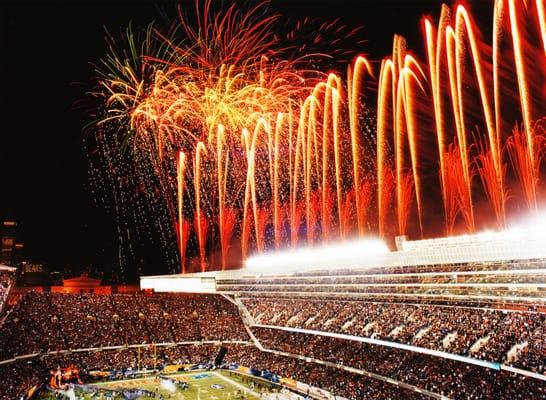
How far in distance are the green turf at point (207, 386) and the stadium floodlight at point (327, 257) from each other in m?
15.0

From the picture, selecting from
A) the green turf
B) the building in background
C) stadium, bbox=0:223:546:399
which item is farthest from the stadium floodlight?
the building in background

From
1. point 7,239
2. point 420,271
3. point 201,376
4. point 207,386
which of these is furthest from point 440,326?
point 7,239

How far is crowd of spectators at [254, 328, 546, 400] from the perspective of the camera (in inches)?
1228

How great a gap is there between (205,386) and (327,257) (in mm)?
20681

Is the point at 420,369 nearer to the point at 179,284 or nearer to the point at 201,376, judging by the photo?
the point at 201,376

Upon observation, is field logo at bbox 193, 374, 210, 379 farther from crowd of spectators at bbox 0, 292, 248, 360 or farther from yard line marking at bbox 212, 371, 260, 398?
crowd of spectators at bbox 0, 292, 248, 360

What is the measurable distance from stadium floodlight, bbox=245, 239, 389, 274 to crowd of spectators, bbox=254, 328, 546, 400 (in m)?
8.36

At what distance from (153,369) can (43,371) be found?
477 inches

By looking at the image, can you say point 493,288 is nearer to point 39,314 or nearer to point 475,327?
point 475,327

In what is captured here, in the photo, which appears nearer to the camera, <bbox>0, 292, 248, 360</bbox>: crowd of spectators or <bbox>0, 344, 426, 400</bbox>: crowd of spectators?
<bbox>0, 344, 426, 400</bbox>: crowd of spectators

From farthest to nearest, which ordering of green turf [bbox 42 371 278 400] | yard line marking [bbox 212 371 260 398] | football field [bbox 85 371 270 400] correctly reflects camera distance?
yard line marking [bbox 212 371 260 398] < football field [bbox 85 371 270 400] < green turf [bbox 42 371 278 400]

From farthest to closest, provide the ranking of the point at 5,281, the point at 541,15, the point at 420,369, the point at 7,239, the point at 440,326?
the point at 7,239
the point at 5,281
the point at 440,326
the point at 420,369
the point at 541,15

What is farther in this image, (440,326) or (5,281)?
(5,281)

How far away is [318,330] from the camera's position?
52.1 m
